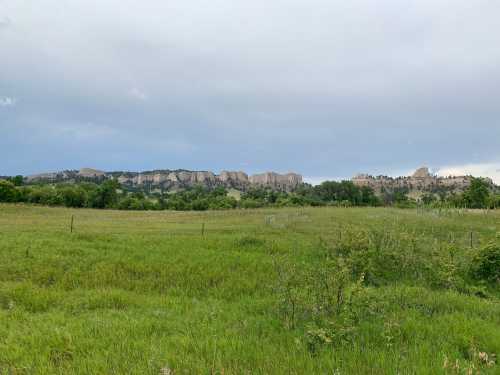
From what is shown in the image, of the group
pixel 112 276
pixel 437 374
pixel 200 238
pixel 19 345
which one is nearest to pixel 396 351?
pixel 437 374

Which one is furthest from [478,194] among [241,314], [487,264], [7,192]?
[7,192]

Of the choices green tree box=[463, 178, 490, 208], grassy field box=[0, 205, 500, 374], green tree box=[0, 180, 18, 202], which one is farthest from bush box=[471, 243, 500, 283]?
green tree box=[0, 180, 18, 202]

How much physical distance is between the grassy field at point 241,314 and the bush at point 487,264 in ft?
0.85

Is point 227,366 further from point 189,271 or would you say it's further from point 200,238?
point 200,238

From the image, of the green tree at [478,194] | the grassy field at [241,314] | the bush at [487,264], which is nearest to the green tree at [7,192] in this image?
the grassy field at [241,314]

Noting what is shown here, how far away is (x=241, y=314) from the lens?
6.27 m

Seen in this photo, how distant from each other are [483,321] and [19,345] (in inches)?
318

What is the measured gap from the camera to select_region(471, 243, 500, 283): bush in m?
9.64

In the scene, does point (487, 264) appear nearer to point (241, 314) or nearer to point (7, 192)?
point (241, 314)

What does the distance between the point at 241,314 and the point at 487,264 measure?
28.3 feet

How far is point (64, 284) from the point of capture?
29.2ft

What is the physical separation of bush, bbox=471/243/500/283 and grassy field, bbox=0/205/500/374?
259mm

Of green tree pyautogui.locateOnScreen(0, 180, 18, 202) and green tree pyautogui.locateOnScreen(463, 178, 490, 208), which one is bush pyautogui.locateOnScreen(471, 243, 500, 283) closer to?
Result: green tree pyautogui.locateOnScreen(463, 178, 490, 208)

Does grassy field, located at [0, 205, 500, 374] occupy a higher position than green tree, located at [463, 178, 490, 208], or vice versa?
green tree, located at [463, 178, 490, 208]
